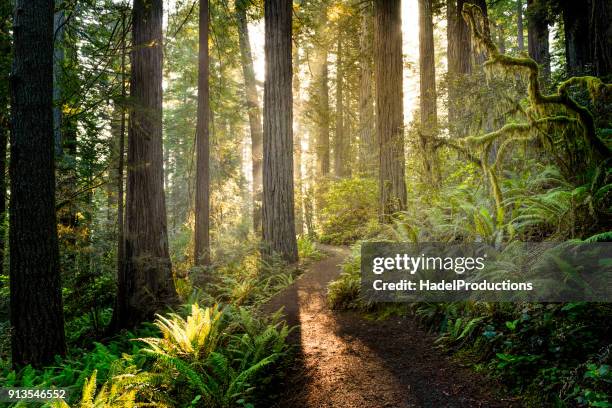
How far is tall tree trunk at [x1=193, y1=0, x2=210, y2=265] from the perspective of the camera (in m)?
10.4

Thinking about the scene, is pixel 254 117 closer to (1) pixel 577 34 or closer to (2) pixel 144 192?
(2) pixel 144 192

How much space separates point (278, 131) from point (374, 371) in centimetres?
670

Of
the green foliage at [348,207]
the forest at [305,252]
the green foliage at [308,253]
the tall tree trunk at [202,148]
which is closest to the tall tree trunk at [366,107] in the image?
the green foliage at [348,207]

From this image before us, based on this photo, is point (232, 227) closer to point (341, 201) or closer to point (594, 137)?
point (341, 201)

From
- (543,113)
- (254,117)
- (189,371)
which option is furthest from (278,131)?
(254,117)

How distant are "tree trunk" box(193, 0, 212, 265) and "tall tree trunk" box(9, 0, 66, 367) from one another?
4817mm

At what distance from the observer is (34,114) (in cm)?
545

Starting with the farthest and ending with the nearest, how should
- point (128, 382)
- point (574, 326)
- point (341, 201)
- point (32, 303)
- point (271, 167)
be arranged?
point (341, 201) → point (271, 167) → point (32, 303) → point (128, 382) → point (574, 326)

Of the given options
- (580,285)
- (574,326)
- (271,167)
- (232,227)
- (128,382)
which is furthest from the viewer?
(232,227)

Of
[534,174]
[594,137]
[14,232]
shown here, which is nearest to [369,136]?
[534,174]

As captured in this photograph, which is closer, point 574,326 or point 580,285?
point 574,326

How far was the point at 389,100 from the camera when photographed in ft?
27.9

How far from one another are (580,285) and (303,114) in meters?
13.0

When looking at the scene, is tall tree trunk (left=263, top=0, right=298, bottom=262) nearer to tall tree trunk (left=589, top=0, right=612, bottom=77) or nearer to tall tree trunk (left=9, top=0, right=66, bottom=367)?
tall tree trunk (left=9, top=0, right=66, bottom=367)
